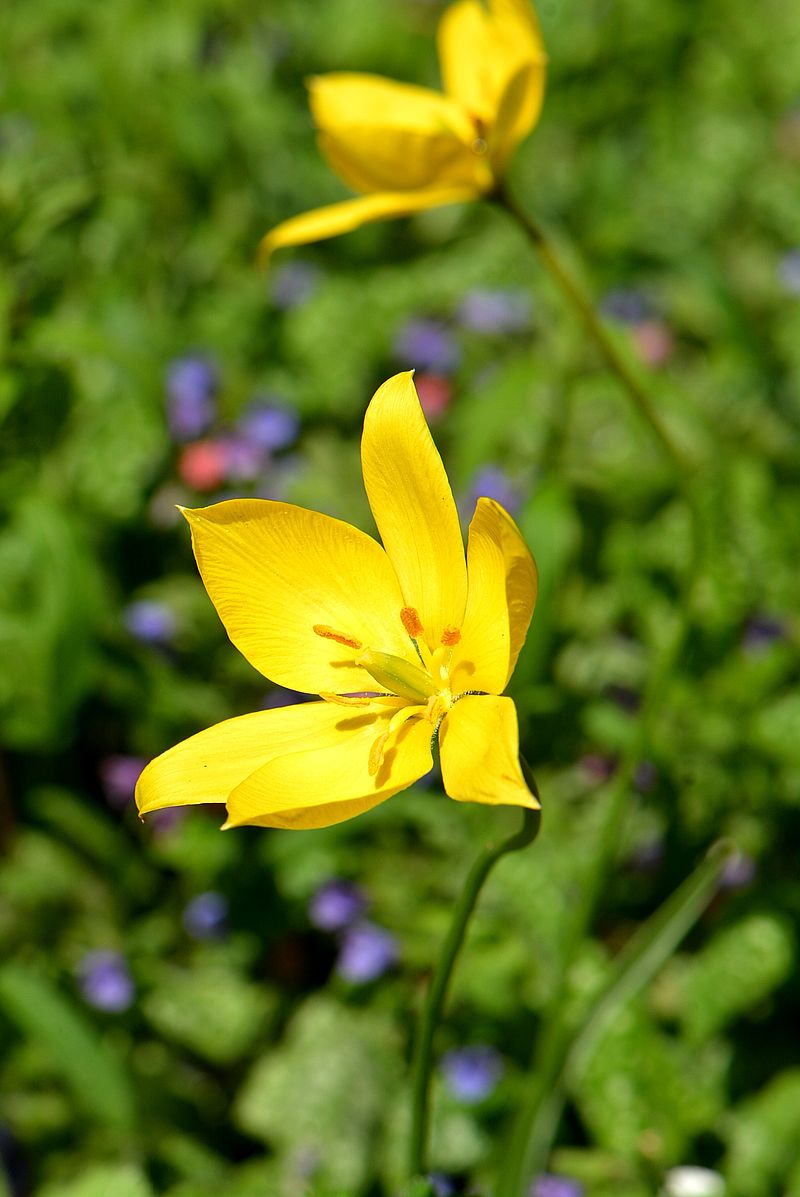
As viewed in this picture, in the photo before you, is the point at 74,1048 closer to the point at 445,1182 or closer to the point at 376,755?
the point at 445,1182

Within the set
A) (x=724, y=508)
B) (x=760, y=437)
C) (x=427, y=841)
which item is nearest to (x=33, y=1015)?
(x=427, y=841)

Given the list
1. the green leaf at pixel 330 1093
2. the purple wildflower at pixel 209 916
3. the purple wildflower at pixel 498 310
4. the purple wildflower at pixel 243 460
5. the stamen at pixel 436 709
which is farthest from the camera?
the purple wildflower at pixel 498 310

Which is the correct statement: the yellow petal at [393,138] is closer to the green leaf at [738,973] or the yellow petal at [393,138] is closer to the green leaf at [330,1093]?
the green leaf at [738,973]

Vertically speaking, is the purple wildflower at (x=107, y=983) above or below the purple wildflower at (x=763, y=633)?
below

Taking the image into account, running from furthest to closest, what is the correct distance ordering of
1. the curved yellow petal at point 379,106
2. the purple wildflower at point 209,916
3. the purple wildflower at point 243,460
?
the purple wildflower at point 243,460, the purple wildflower at point 209,916, the curved yellow petal at point 379,106

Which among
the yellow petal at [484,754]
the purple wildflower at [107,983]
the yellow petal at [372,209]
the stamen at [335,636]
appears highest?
the yellow petal at [372,209]

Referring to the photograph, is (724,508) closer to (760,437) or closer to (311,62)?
(760,437)

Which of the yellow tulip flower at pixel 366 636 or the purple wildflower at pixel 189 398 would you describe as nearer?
the yellow tulip flower at pixel 366 636

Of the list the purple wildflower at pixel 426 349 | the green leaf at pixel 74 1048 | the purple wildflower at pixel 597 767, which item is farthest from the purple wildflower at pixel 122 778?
the purple wildflower at pixel 426 349

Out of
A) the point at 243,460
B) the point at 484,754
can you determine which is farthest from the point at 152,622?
the point at 484,754
